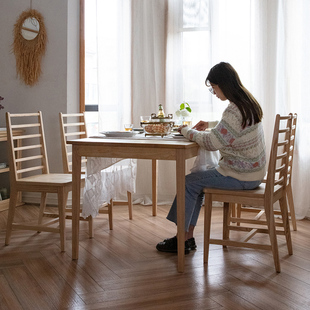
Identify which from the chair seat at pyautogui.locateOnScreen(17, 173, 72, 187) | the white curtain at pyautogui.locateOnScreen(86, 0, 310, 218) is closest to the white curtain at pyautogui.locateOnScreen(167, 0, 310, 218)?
the white curtain at pyautogui.locateOnScreen(86, 0, 310, 218)

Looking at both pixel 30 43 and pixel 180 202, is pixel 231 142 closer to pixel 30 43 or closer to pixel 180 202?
pixel 180 202

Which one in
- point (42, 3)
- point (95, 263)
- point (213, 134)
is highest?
point (42, 3)

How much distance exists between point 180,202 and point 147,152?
0.32m

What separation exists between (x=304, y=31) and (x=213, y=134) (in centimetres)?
172

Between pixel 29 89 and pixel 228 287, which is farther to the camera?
pixel 29 89

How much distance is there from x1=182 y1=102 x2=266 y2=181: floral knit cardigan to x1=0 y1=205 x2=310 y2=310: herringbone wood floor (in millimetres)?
534

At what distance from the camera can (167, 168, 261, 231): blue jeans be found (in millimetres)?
2822

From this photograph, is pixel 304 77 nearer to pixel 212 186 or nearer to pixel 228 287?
pixel 212 186

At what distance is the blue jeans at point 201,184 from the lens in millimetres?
2822

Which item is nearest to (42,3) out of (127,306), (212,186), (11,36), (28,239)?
(11,36)

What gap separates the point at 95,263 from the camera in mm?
2859

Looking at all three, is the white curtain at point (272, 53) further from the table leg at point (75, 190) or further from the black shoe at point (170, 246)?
the table leg at point (75, 190)

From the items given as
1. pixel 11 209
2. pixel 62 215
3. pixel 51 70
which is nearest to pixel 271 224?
pixel 62 215

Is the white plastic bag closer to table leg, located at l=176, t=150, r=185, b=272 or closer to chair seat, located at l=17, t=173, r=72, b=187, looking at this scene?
table leg, located at l=176, t=150, r=185, b=272
